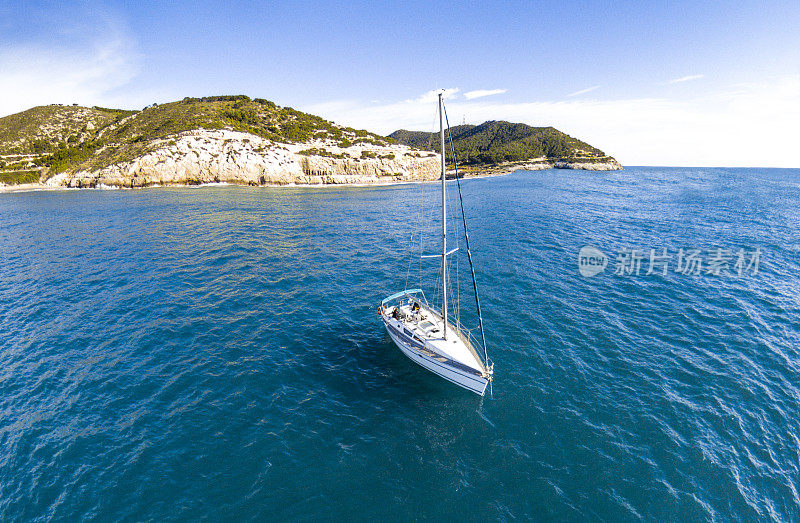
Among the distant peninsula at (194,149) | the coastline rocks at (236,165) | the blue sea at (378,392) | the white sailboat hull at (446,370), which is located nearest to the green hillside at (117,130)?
the distant peninsula at (194,149)

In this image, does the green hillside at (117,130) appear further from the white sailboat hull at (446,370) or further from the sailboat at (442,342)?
the white sailboat hull at (446,370)

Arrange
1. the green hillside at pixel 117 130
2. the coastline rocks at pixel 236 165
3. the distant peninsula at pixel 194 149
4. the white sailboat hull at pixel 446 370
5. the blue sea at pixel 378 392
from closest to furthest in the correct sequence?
the blue sea at pixel 378 392
the white sailboat hull at pixel 446 370
the coastline rocks at pixel 236 165
the distant peninsula at pixel 194 149
the green hillside at pixel 117 130

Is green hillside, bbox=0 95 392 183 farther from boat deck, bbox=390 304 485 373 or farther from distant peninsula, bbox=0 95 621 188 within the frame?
boat deck, bbox=390 304 485 373

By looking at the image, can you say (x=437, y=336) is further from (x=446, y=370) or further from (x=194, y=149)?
(x=194, y=149)

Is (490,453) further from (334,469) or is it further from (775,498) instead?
(775,498)

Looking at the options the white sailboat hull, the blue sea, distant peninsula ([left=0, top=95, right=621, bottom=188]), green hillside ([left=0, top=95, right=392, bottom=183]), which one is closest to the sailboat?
the white sailboat hull

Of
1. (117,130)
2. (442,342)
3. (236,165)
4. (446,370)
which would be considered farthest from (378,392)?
(117,130)
